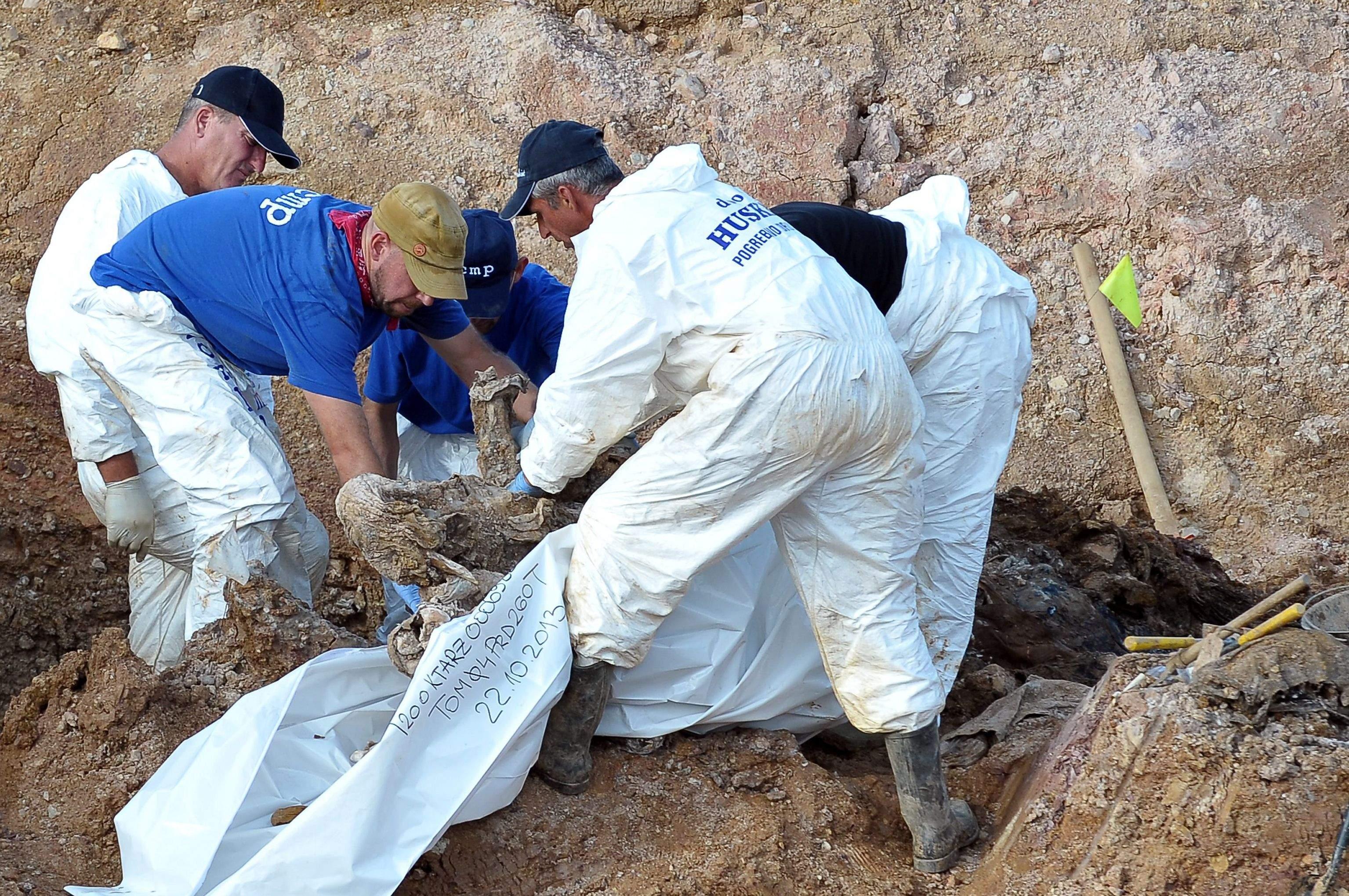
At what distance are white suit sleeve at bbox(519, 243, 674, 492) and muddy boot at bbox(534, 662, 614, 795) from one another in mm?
532

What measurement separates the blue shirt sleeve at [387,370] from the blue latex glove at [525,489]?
0.90 meters

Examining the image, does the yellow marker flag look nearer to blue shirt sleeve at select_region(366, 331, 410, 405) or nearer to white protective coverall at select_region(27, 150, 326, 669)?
blue shirt sleeve at select_region(366, 331, 410, 405)

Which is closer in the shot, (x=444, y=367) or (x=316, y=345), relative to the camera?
(x=316, y=345)

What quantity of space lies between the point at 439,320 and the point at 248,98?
1058 mm

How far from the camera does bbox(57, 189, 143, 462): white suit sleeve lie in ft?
11.5

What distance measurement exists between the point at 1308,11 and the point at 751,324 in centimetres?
538

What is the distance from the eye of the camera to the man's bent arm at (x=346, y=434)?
9.95 feet

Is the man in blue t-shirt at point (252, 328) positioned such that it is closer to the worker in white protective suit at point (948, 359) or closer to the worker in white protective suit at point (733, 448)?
the worker in white protective suit at point (733, 448)

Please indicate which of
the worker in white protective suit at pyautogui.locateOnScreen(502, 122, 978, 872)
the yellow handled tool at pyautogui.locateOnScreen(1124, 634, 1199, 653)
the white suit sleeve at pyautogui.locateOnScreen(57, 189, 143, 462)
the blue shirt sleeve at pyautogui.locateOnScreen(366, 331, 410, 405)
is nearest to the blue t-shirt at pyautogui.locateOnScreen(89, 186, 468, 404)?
the white suit sleeve at pyautogui.locateOnScreen(57, 189, 143, 462)

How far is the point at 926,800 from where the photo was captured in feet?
8.94

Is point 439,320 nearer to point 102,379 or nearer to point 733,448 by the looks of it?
point 102,379

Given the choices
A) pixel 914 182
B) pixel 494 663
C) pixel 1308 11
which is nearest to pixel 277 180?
pixel 914 182

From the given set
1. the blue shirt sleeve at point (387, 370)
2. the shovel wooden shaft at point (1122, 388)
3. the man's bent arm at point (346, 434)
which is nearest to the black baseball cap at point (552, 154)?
the man's bent arm at point (346, 434)

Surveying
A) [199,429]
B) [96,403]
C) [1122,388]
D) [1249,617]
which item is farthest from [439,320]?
[1122,388]
